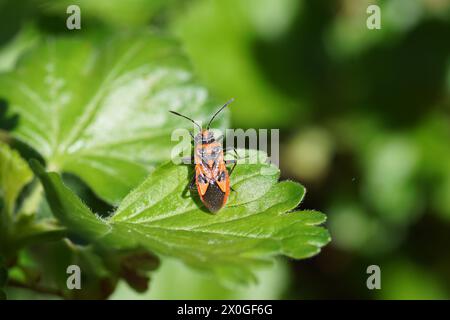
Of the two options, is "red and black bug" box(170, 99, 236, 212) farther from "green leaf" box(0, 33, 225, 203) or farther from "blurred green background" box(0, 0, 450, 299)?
"blurred green background" box(0, 0, 450, 299)

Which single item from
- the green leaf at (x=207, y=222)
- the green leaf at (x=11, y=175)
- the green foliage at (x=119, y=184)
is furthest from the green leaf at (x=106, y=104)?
the green leaf at (x=207, y=222)

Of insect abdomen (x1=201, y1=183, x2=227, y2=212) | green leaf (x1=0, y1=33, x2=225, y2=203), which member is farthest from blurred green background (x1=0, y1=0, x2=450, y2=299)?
insect abdomen (x1=201, y1=183, x2=227, y2=212)

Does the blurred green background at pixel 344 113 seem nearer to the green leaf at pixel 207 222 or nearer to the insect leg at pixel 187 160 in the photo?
the insect leg at pixel 187 160

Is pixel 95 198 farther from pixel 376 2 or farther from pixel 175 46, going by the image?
pixel 376 2

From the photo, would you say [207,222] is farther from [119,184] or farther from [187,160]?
[119,184]

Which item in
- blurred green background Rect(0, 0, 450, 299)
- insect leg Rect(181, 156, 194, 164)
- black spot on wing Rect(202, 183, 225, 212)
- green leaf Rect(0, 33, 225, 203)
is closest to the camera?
black spot on wing Rect(202, 183, 225, 212)

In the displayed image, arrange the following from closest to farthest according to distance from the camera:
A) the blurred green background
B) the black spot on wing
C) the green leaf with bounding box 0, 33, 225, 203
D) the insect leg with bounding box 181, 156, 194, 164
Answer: the black spot on wing < the insect leg with bounding box 181, 156, 194, 164 < the green leaf with bounding box 0, 33, 225, 203 < the blurred green background

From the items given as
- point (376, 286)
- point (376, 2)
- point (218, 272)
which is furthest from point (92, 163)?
point (376, 2)

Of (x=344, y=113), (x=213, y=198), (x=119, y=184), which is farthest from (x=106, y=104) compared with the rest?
(x=344, y=113)
